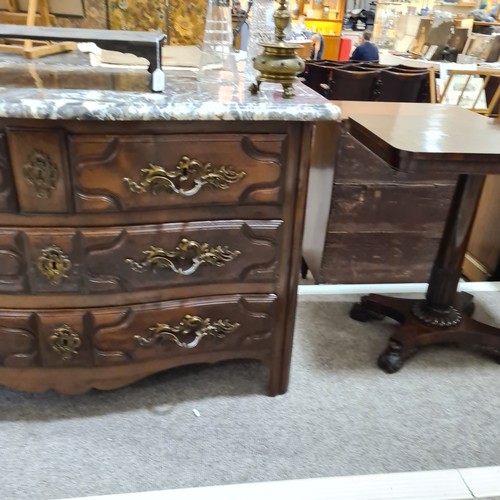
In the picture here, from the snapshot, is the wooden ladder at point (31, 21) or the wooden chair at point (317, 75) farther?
the wooden chair at point (317, 75)

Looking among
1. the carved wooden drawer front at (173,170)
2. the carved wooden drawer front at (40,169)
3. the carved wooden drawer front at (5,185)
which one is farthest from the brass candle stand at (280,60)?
the carved wooden drawer front at (5,185)

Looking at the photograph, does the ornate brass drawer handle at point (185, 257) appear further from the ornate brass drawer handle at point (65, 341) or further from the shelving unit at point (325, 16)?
the shelving unit at point (325, 16)

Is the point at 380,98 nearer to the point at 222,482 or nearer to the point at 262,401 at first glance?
the point at 262,401

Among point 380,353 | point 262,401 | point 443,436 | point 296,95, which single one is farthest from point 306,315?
point 296,95

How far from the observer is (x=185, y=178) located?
43.1 inches

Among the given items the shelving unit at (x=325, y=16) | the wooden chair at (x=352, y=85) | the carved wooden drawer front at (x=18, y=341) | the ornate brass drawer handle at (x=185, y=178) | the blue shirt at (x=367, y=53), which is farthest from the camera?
the shelving unit at (x=325, y=16)

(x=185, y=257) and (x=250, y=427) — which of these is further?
(x=250, y=427)

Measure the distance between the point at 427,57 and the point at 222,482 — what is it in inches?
195

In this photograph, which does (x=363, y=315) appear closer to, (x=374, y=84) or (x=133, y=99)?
(x=133, y=99)

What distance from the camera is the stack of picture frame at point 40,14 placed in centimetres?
141

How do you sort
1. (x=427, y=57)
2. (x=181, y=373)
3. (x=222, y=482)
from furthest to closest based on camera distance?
(x=427, y=57) → (x=181, y=373) → (x=222, y=482)

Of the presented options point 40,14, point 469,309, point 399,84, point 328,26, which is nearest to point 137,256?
point 40,14

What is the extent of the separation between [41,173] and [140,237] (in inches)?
9.8

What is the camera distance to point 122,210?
1.10m
